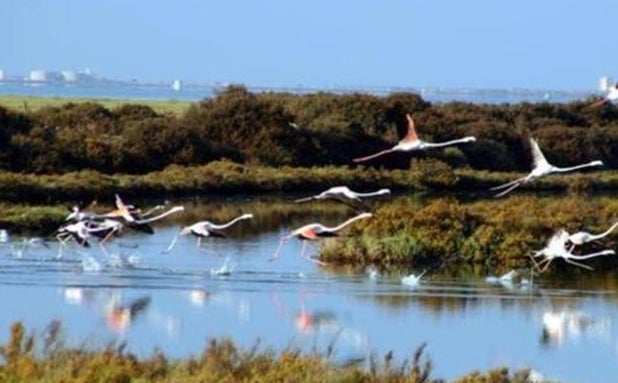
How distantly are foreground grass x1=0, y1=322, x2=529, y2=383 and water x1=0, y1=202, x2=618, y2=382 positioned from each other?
1.38 metres

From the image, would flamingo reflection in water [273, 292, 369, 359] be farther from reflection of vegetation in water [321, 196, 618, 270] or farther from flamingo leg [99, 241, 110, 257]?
flamingo leg [99, 241, 110, 257]

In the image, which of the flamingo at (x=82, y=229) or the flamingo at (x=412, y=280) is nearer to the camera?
the flamingo at (x=82, y=229)

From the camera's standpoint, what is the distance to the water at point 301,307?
74.9ft

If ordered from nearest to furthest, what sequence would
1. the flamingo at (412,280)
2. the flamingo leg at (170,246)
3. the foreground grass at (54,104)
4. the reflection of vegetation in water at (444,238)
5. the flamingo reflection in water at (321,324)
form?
1. the flamingo reflection in water at (321,324)
2. the flamingo at (412,280)
3. the reflection of vegetation in water at (444,238)
4. the flamingo leg at (170,246)
5. the foreground grass at (54,104)

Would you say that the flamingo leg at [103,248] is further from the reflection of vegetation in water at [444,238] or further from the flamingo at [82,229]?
the reflection of vegetation in water at [444,238]

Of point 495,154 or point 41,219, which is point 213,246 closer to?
point 41,219

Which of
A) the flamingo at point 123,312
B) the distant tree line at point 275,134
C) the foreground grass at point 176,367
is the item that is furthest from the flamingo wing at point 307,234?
the distant tree line at point 275,134

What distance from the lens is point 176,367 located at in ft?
54.5

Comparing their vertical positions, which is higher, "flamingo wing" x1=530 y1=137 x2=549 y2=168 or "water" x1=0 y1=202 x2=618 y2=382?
"flamingo wing" x1=530 y1=137 x2=549 y2=168

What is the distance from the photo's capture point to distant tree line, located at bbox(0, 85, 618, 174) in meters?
54.5

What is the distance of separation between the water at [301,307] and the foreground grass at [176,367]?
138cm

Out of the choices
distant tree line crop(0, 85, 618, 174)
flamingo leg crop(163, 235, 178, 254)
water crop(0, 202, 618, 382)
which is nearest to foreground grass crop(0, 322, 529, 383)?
water crop(0, 202, 618, 382)

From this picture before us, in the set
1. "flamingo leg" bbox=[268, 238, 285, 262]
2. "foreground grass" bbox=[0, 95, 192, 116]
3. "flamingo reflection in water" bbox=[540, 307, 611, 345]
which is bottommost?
"flamingo reflection in water" bbox=[540, 307, 611, 345]

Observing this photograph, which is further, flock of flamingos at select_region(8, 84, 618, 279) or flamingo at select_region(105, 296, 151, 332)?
flamingo at select_region(105, 296, 151, 332)
